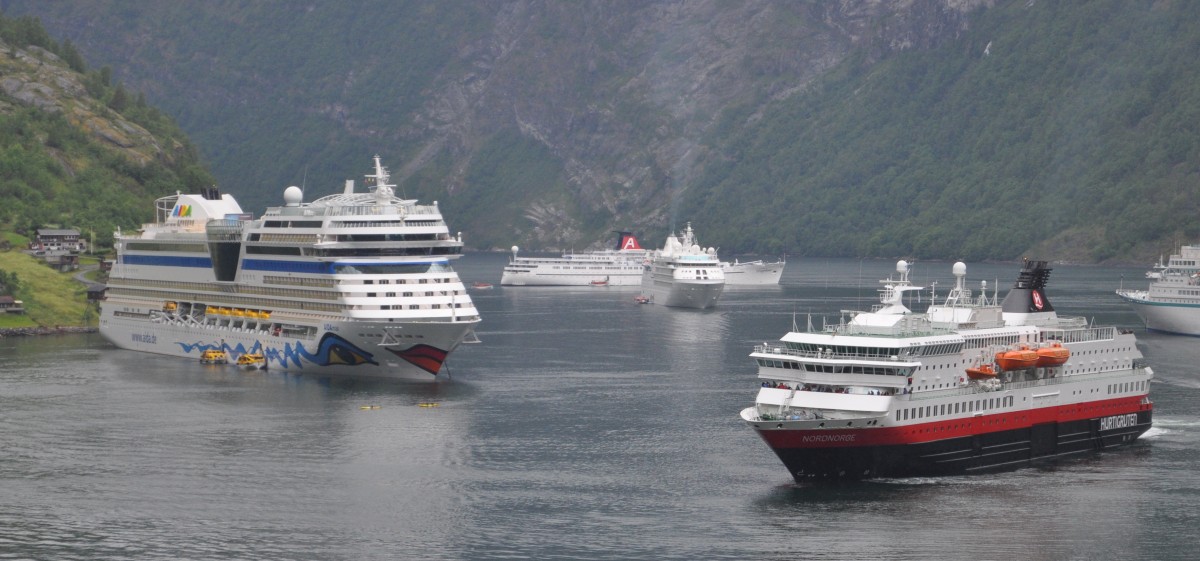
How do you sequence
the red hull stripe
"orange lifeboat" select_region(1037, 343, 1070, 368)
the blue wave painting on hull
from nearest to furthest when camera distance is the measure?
the red hull stripe → "orange lifeboat" select_region(1037, 343, 1070, 368) → the blue wave painting on hull

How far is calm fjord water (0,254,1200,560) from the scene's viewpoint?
2413 inches

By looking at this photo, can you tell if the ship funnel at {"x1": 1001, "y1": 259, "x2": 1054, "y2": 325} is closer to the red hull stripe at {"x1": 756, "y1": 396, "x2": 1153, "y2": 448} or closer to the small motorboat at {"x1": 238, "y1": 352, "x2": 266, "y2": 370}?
the red hull stripe at {"x1": 756, "y1": 396, "x2": 1153, "y2": 448}

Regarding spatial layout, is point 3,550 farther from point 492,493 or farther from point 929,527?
point 929,527

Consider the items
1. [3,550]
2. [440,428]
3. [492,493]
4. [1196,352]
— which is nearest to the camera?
[3,550]

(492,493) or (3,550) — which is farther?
(492,493)

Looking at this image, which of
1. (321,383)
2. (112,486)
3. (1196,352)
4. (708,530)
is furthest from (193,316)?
(1196,352)

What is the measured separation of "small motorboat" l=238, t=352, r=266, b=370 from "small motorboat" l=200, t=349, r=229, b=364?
3.02 meters

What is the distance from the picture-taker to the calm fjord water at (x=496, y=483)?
61.3m

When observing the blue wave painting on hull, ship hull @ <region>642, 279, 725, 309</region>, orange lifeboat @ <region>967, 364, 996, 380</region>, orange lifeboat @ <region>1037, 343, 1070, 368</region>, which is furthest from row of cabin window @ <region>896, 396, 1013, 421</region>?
ship hull @ <region>642, 279, 725, 309</region>

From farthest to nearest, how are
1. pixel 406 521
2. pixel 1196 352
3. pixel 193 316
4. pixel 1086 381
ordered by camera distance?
pixel 1196 352 → pixel 193 316 → pixel 1086 381 → pixel 406 521

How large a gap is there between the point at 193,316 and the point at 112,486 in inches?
2004

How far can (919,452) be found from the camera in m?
68.5

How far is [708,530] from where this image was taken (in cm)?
6278

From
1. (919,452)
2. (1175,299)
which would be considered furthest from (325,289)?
(1175,299)
